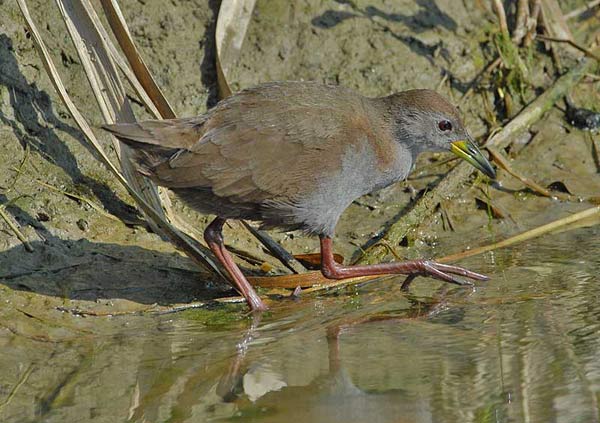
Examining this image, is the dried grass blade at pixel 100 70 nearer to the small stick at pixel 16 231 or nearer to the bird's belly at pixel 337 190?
the small stick at pixel 16 231

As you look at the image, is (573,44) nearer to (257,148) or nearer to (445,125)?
(445,125)

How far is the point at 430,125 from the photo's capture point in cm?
601

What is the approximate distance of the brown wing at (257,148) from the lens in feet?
17.2

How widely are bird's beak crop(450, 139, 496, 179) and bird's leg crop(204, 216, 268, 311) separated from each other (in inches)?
57.9

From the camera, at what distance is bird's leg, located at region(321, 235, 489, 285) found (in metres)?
5.67

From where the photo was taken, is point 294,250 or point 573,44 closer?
point 294,250

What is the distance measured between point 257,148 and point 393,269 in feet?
3.41

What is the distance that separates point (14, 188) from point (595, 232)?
349cm

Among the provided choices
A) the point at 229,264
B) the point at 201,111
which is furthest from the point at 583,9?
the point at 229,264

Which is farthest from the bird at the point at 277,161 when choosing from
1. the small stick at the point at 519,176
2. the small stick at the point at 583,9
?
the small stick at the point at 583,9

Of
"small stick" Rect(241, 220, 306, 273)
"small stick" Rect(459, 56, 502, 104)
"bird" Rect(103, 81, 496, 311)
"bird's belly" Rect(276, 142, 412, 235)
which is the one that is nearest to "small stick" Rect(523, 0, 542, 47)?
"small stick" Rect(459, 56, 502, 104)

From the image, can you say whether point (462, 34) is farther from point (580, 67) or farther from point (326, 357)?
point (326, 357)

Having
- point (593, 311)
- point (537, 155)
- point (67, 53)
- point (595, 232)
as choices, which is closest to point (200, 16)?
point (67, 53)

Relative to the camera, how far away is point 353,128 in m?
5.55
